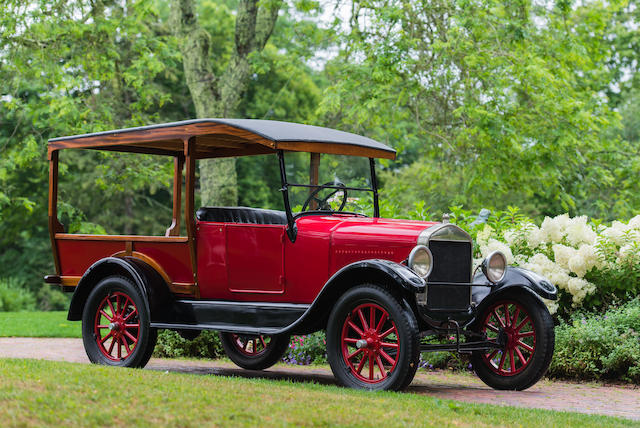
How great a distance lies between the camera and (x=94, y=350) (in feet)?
28.7

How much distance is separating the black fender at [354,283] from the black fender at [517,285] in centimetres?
101

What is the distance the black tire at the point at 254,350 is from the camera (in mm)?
9297

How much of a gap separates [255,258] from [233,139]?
136 cm

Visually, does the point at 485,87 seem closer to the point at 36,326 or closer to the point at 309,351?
the point at 309,351

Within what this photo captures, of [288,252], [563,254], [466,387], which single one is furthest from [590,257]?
[288,252]

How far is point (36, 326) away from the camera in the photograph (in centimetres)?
1387

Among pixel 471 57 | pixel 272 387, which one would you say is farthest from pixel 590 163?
pixel 272 387

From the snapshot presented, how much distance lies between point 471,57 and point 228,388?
9.75m

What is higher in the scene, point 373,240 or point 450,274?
point 373,240

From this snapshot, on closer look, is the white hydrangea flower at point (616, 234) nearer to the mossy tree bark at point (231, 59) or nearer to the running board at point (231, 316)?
the running board at point (231, 316)

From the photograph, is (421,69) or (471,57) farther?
(421,69)

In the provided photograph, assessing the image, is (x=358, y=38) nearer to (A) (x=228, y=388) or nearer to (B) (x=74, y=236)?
(B) (x=74, y=236)

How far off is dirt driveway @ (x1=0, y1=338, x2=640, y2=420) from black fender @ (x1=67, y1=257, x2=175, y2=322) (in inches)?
27.0

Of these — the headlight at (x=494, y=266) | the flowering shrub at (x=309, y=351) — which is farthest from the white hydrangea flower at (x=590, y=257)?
the flowering shrub at (x=309, y=351)
